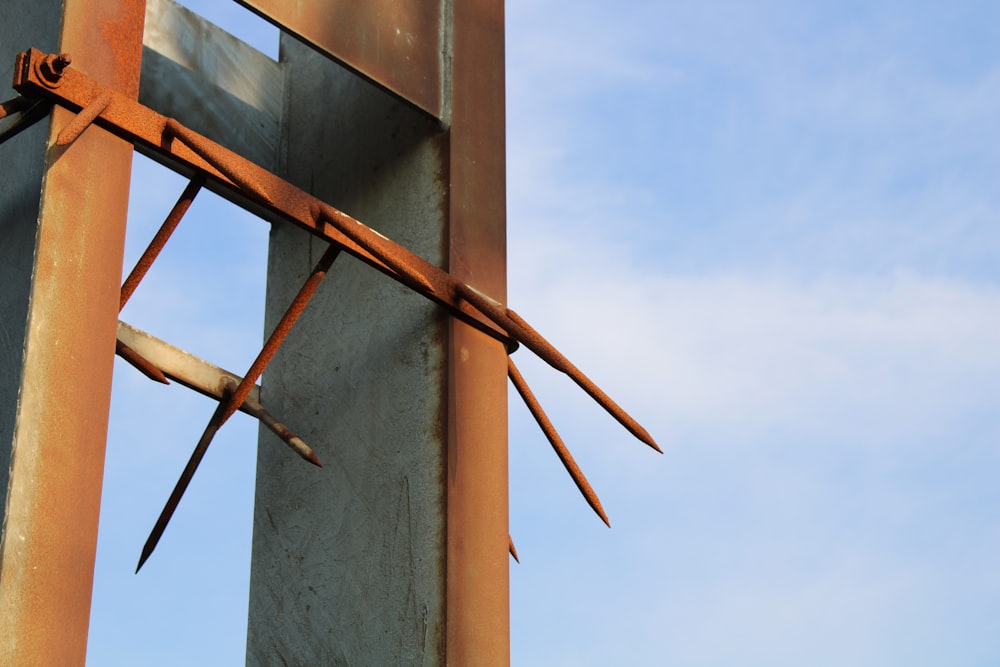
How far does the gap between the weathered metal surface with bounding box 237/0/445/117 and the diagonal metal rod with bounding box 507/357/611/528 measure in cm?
135

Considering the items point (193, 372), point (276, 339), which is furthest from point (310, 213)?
point (193, 372)

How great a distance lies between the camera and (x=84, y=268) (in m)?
5.23

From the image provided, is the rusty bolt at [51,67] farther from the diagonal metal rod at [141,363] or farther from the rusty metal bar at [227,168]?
the diagonal metal rod at [141,363]

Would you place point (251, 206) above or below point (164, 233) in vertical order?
above

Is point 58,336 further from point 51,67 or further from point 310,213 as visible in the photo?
point 310,213

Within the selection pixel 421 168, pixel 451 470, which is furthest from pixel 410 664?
pixel 421 168

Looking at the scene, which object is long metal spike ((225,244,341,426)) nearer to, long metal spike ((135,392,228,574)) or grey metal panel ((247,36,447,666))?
long metal spike ((135,392,228,574))

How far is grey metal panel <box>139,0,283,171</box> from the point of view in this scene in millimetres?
7539

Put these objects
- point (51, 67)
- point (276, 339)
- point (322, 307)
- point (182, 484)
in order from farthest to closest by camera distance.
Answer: point (322, 307)
point (182, 484)
point (276, 339)
point (51, 67)

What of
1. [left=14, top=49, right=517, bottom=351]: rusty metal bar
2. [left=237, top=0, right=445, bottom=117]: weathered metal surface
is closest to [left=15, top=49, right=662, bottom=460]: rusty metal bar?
[left=14, top=49, right=517, bottom=351]: rusty metal bar

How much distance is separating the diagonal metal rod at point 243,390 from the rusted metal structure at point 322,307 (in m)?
0.01

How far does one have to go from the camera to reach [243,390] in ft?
20.9

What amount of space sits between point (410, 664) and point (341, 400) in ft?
4.75

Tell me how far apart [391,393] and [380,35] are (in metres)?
1.68
